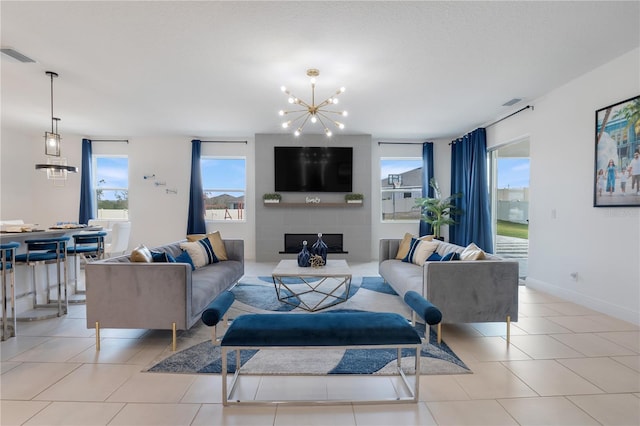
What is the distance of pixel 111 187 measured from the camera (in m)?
7.38

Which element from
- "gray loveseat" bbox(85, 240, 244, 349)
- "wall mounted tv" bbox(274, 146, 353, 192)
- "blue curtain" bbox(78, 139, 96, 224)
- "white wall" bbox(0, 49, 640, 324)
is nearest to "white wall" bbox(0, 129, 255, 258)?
"white wall" bbox(0, 49, 640, 324)

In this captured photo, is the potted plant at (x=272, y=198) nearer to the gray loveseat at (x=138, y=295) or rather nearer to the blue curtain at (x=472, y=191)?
the blue curtain at (x=472, y=191)

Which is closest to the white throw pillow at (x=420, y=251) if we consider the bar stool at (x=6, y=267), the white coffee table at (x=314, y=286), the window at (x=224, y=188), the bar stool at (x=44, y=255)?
the white coffee table at (x=314, y=286)

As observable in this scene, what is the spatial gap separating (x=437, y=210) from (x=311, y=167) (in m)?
2.88

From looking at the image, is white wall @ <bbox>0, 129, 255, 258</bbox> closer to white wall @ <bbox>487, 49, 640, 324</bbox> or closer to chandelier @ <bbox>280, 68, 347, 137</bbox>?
chandelier @ <bbox>280, 68, 347, 137</bbox>

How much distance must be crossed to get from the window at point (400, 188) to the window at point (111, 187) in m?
6.17

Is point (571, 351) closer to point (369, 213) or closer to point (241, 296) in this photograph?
point (241, 296)

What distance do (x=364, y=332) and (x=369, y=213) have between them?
5222mm

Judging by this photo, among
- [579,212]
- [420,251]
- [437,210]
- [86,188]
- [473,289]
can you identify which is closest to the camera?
[473,289]

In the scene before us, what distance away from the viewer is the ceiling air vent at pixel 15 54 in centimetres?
314

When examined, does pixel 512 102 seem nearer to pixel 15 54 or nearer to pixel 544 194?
pixel 544 194

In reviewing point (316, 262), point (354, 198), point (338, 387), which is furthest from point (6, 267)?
point (354, 198)

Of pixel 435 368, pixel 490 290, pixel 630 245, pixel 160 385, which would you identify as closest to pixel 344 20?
pixel 490 290

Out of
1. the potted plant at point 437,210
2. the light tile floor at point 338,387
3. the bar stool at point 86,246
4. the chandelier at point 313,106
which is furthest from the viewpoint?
the potted plant at point 437,210
